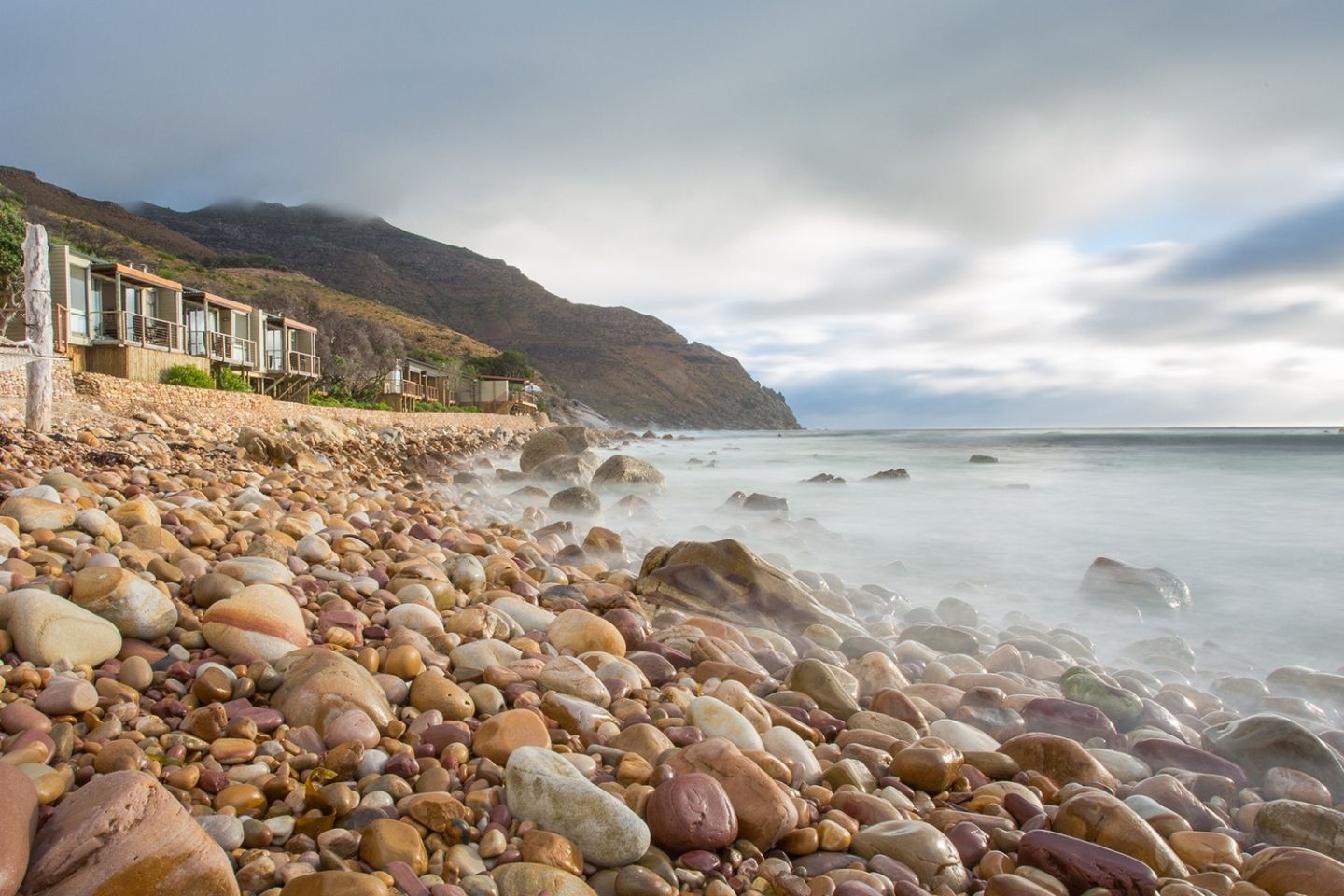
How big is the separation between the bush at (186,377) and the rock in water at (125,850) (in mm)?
21971

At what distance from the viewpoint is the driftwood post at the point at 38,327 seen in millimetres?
7797

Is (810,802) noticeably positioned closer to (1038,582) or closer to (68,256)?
(1038,582)

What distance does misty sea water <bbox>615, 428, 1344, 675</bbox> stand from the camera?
6.46m

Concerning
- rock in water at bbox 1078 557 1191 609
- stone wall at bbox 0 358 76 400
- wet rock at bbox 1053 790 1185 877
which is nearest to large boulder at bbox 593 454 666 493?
stone wall at bbox 0 358 76 400

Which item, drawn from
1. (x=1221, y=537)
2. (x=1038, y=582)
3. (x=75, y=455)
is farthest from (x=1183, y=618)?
(x=75, y=455)

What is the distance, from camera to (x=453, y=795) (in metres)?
2.06

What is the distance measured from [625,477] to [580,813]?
43.9ft

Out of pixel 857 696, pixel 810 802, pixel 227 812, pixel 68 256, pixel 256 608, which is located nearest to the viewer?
pixel 227 812

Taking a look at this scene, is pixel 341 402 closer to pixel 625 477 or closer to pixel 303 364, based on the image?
pixel 303 364

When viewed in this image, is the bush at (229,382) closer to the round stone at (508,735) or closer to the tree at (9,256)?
the tree at (9,256)

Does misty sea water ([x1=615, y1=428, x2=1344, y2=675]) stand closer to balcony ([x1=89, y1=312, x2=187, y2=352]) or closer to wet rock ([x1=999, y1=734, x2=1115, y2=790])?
wet rock ([x1=999, y1=734, x2=1115, y2=790])

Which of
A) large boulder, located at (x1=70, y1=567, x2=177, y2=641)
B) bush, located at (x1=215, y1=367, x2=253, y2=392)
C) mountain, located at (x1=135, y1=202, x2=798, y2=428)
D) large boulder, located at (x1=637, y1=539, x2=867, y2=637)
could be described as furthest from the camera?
mountain, located at (x1=135, y1=202, x2=798, y2=428)

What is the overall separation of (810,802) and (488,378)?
56.6 metres

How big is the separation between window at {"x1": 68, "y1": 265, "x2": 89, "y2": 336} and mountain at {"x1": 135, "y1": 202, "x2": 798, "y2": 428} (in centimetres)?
7895
